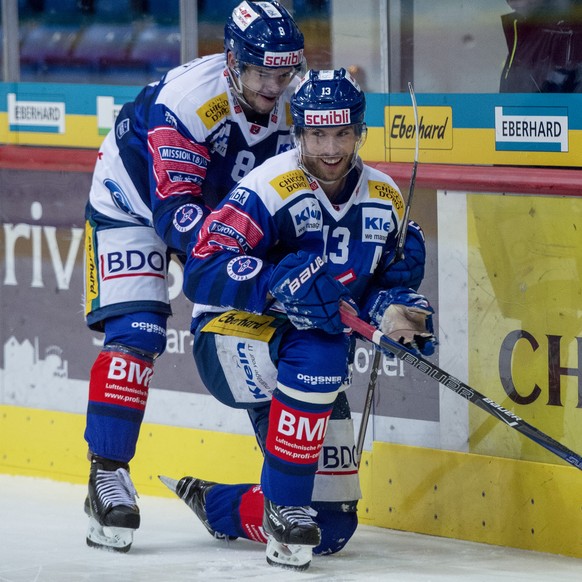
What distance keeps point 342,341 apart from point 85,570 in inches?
34.8

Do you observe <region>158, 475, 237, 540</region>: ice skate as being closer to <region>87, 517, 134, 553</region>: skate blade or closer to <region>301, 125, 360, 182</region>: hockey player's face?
<region>87, 517, 134, 553</region>: skate blade

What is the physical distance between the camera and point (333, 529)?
411 cm

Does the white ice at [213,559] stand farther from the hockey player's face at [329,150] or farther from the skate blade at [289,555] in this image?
the hockey player's face at [329,150]

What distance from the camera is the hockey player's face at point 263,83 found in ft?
13.4

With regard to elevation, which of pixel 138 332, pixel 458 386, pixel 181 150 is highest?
pixel 181 150

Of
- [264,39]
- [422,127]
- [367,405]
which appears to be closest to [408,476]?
[367,405]

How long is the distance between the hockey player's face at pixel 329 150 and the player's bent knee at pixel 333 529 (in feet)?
3.00

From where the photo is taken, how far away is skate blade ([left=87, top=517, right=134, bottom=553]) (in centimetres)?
415

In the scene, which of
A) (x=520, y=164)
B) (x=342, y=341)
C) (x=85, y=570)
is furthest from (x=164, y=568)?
(x=520, y=164)

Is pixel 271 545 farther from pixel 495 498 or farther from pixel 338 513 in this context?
pixel 495 498

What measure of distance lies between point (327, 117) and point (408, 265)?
0.46 m

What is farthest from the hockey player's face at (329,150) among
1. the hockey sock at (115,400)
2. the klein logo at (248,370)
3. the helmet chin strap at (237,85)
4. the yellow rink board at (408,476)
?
the yellow rink board at (408,476)

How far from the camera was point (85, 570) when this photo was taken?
3.95 meters

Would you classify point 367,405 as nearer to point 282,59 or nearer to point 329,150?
point 329,150
